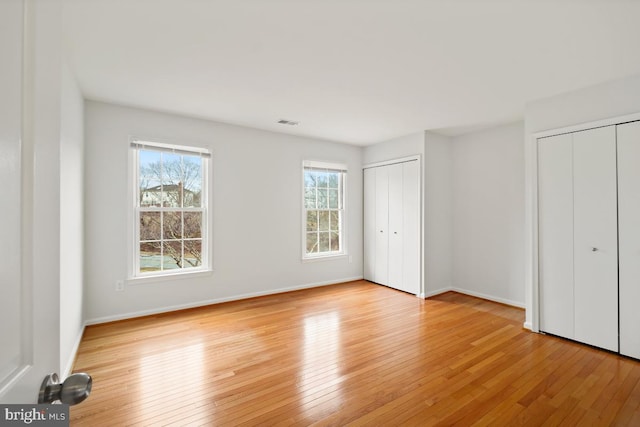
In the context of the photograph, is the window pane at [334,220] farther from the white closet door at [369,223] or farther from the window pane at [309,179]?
the window pane at [309,179]

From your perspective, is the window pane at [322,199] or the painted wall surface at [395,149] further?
the window pane at [322,199]

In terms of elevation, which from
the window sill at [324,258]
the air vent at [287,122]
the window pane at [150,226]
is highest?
the air vent at [287,122]

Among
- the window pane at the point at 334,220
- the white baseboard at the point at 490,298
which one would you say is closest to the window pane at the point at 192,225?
the window pane at the point at 334,220

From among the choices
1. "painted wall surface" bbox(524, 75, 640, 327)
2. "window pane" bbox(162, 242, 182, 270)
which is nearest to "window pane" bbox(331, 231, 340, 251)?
"window pane" bbox(162, 242, 182, 270)

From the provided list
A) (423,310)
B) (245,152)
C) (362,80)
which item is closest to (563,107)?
(362,80)

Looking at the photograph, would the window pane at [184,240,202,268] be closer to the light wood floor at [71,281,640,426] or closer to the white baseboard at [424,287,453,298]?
the light wood floor at [71,281,640,426]

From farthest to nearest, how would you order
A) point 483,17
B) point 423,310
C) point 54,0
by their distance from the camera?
1. point 423,310
2. point 483,17
3. point 54,0

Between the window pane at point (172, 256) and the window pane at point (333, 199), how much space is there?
2.58 meters

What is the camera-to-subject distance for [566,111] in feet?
Answer: 10.1

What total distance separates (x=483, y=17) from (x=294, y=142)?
3291mm

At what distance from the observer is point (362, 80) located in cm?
280

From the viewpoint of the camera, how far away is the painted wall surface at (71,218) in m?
2.29

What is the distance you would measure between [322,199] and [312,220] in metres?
0.42

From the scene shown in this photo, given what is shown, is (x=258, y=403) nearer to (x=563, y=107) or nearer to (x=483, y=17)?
(x=483, y=17)
